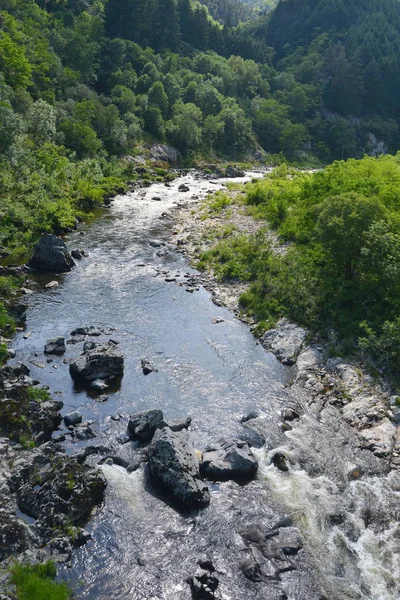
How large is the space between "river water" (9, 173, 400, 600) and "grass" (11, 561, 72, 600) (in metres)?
0.56

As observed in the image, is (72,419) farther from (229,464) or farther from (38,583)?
(38,583)

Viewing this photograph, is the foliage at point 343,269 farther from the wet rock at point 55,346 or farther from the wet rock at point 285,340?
the wet rock at point 55,346

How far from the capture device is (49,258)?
37594mm

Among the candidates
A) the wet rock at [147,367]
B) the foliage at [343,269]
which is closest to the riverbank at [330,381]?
the foliage at [343,269]

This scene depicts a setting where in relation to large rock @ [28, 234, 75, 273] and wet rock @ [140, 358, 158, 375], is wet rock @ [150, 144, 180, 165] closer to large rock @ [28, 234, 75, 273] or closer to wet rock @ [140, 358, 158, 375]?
large rock @ [28, 234, 75, 273]

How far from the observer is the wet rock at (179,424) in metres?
20.5

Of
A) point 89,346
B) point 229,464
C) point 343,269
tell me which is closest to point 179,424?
point 229,464

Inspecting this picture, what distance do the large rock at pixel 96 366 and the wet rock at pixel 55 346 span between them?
183cm

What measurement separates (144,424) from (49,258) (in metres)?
21.8

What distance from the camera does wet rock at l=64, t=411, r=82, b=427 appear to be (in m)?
20.8

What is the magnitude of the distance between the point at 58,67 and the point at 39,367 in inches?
3458

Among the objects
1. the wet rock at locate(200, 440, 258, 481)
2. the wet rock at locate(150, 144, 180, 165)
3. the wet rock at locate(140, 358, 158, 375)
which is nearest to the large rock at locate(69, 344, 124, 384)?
the wet rock at locate(140, 358, 158, 375)

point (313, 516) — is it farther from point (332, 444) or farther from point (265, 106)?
point (265, 106)

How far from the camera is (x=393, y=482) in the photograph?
18.8 metres
